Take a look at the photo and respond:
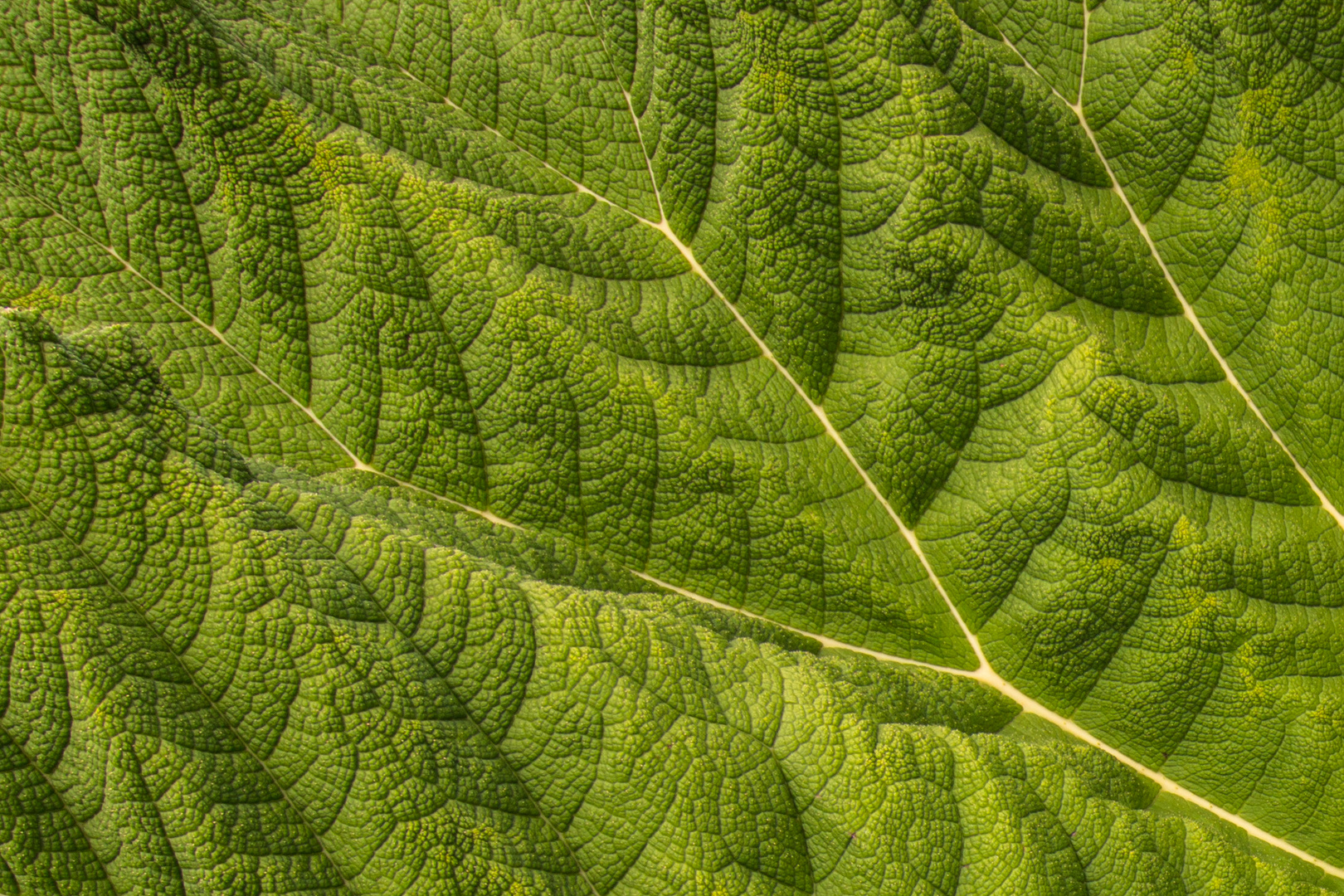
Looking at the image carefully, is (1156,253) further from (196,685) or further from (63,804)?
(63,804)

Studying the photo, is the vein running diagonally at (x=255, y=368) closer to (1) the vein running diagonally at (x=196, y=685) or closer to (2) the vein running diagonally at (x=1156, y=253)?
(1) the vein running diagonally at (x=196, y=685)

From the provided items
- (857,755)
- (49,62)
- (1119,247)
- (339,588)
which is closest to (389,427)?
(339,588)

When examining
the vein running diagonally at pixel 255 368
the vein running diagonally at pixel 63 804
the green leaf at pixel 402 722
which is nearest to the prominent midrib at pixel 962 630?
the green leaf at pixel 402 722

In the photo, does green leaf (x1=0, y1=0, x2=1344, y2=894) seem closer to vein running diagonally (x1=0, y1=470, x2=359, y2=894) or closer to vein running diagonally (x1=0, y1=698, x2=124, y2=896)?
vein running diagonally (x1=0, y1=470, x2=359, y2=894)

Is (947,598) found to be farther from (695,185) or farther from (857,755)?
(695,185)

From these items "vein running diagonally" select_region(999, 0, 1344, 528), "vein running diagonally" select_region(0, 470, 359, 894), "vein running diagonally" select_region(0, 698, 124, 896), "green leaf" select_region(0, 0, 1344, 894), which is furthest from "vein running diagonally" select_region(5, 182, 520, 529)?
"vein running diagonally" select_region(999, 0, 1344, 528)

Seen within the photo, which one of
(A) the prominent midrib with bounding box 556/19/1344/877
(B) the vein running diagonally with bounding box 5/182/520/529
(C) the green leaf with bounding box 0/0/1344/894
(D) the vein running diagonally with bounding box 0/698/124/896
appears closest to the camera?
(D) the vein running diagonally with bounding box 0/698/124/896
